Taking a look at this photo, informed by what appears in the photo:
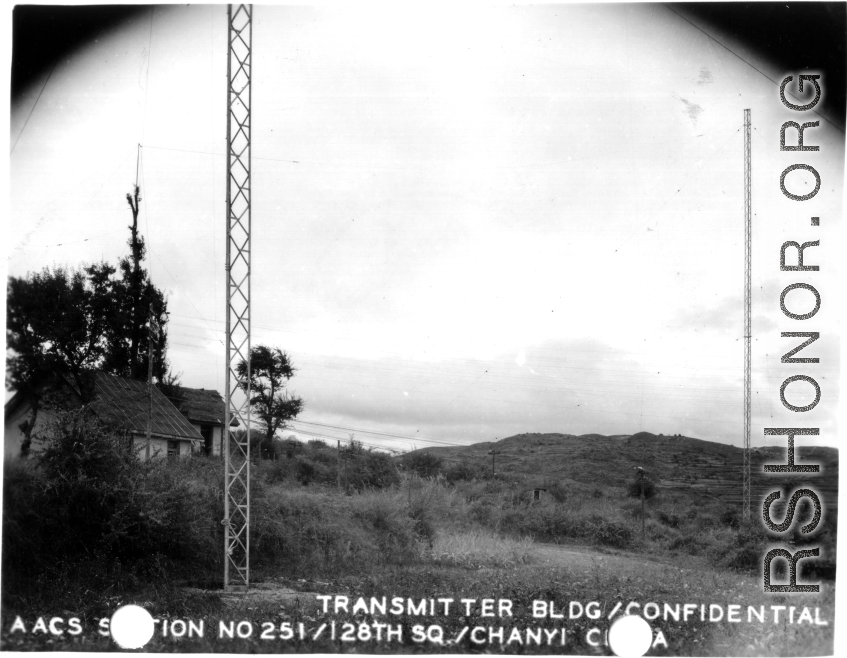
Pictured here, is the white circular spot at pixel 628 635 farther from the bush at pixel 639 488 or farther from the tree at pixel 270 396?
the bush at pixel 639 488

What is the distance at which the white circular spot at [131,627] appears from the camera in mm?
6863

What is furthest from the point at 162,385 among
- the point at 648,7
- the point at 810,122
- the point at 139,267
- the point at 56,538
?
the point at 810,122

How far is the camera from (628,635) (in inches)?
274

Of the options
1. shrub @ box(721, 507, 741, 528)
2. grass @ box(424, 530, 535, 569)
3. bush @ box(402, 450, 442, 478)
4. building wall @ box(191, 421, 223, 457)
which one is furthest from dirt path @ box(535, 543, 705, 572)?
building wall @ box(191, 421, 223, 457)

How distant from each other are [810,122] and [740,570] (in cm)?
845

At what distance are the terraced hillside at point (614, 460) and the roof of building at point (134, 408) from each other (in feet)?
28.7

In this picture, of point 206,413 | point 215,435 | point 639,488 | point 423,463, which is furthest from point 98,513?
point 639,488

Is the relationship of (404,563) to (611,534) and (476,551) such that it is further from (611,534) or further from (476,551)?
(611,534)

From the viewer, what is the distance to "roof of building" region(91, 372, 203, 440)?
10.5 m

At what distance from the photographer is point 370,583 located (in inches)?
342

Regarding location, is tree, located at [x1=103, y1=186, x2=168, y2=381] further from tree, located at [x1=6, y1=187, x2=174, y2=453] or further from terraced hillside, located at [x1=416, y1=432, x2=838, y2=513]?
terraced hillside, located at [x1=416, y1=432, x2=838, y2=513]

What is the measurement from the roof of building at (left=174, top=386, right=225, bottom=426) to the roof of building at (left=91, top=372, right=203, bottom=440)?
402 mm

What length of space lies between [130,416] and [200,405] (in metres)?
4.02

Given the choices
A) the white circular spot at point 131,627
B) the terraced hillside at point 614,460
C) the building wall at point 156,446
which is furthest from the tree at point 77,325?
the terraced hillside at point 614,460
